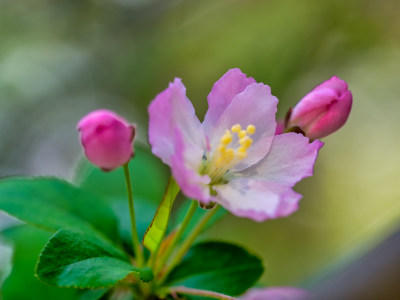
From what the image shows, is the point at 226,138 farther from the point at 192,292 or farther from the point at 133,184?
the point at 133,184

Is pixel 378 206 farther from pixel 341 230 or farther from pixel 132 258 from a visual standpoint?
pixel 132 258

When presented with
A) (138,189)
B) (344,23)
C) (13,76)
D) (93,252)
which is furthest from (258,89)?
(13,76)

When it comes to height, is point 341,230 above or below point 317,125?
above

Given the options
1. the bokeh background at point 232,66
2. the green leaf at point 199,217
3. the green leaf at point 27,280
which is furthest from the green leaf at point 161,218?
the bokeh background at point 232,66

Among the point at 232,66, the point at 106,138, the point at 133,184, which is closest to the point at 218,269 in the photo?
the point at 106,138

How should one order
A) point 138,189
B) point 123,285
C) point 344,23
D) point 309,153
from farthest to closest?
point 344,23 → point 138,189 → point 123,285 → point 309,153

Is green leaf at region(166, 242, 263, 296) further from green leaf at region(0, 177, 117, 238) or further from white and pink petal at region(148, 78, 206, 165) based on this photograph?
white and pink petal at region(148, 78, 206, 165)
